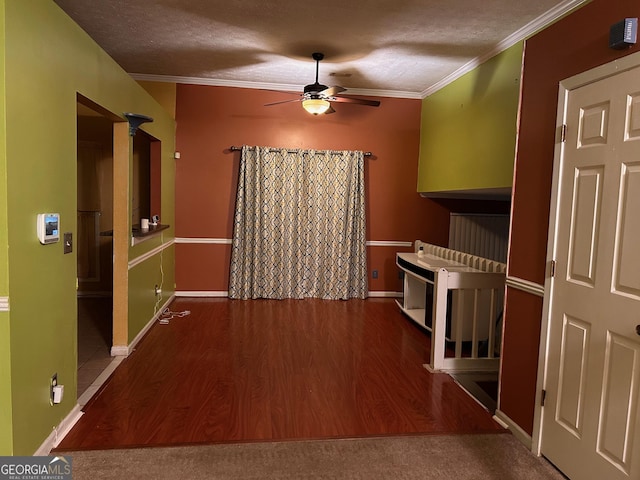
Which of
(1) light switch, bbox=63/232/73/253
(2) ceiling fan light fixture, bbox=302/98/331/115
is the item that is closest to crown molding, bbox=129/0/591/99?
(2) ceiling fan light fixture, bbox=302/98/331/115

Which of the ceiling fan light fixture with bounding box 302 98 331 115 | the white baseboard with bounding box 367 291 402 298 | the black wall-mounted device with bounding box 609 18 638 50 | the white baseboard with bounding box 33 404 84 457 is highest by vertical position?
the ceiling fan light fixture with bounding box 302 98 331 115

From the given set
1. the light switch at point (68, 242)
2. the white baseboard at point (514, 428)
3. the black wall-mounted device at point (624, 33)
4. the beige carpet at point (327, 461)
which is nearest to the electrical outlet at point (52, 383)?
the beige carpet at point (327, 461)

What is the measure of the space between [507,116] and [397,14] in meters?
1.28

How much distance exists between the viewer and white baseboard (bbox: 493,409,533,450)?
2.40 metres

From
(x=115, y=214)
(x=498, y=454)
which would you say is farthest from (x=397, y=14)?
(x=498, y=454)

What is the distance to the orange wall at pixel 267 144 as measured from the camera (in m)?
5.55

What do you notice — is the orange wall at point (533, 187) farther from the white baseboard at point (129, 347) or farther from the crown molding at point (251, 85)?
the crown molding at point (251, 85)

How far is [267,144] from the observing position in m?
5.66

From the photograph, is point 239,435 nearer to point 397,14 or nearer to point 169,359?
point 169,359

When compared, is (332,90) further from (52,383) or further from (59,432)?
(59,432)

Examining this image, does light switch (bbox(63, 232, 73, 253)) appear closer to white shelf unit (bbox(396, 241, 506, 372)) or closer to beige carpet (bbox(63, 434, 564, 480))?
beige carpet (bbox(63, 434, 564, 480))

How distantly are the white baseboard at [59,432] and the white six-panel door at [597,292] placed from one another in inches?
100

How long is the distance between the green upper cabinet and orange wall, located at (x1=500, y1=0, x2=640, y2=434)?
1232mm

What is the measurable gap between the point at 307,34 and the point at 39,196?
2.72 m
